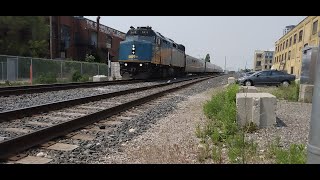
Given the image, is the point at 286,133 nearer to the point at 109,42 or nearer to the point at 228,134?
the point at 228,134

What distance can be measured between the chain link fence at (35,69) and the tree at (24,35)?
6.89m

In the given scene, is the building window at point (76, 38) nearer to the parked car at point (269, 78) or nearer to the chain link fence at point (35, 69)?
the chain link fence at point (35, 69)

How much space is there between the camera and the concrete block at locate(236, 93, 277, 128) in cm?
627

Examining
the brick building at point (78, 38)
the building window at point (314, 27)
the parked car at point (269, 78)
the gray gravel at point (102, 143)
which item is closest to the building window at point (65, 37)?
the brick building at point (78, 38)

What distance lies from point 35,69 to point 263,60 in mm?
103541

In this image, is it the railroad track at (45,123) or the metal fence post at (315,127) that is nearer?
the metal fence post at (315,127)

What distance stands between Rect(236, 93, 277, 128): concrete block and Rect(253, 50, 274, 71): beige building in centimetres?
10693

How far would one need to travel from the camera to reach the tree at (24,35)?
100ft

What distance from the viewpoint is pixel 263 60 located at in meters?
114

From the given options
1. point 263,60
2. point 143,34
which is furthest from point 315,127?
point 263,60
